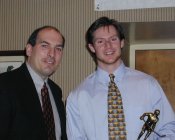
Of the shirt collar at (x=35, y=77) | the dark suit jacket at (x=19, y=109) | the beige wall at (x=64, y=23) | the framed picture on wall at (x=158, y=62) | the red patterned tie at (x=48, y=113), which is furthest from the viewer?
the framed picture on wall at (x=158, y=62)

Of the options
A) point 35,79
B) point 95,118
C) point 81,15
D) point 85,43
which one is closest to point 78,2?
point 81,15

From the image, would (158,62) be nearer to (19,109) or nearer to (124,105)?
(124,105)

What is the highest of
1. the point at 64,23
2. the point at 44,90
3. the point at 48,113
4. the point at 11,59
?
the point at 64,23

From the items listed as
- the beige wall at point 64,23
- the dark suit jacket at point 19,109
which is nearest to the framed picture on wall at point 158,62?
the beige wall at point 64,23

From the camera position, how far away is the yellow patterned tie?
1530 millimetres

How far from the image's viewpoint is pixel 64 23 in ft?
6.86

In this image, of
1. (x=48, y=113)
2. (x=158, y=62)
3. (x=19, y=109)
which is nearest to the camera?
(x=19, y=109)

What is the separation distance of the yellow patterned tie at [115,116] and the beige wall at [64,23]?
19.3 inches

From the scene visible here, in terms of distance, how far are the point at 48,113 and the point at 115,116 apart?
345mm

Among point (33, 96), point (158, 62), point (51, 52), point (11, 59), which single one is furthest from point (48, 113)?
point (158, 62)

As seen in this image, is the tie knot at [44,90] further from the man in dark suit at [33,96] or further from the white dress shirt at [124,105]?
the white dress shirt at [124,105]

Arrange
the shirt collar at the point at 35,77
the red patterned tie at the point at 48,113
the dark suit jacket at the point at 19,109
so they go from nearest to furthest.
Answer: the dark suit jacket at the point at 19,109 → the red patterned tie at the point at 48,113 → the shirt collar at the point at 35,77

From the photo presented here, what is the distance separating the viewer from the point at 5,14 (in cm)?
216

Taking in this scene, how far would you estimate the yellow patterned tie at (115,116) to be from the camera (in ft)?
5.02
